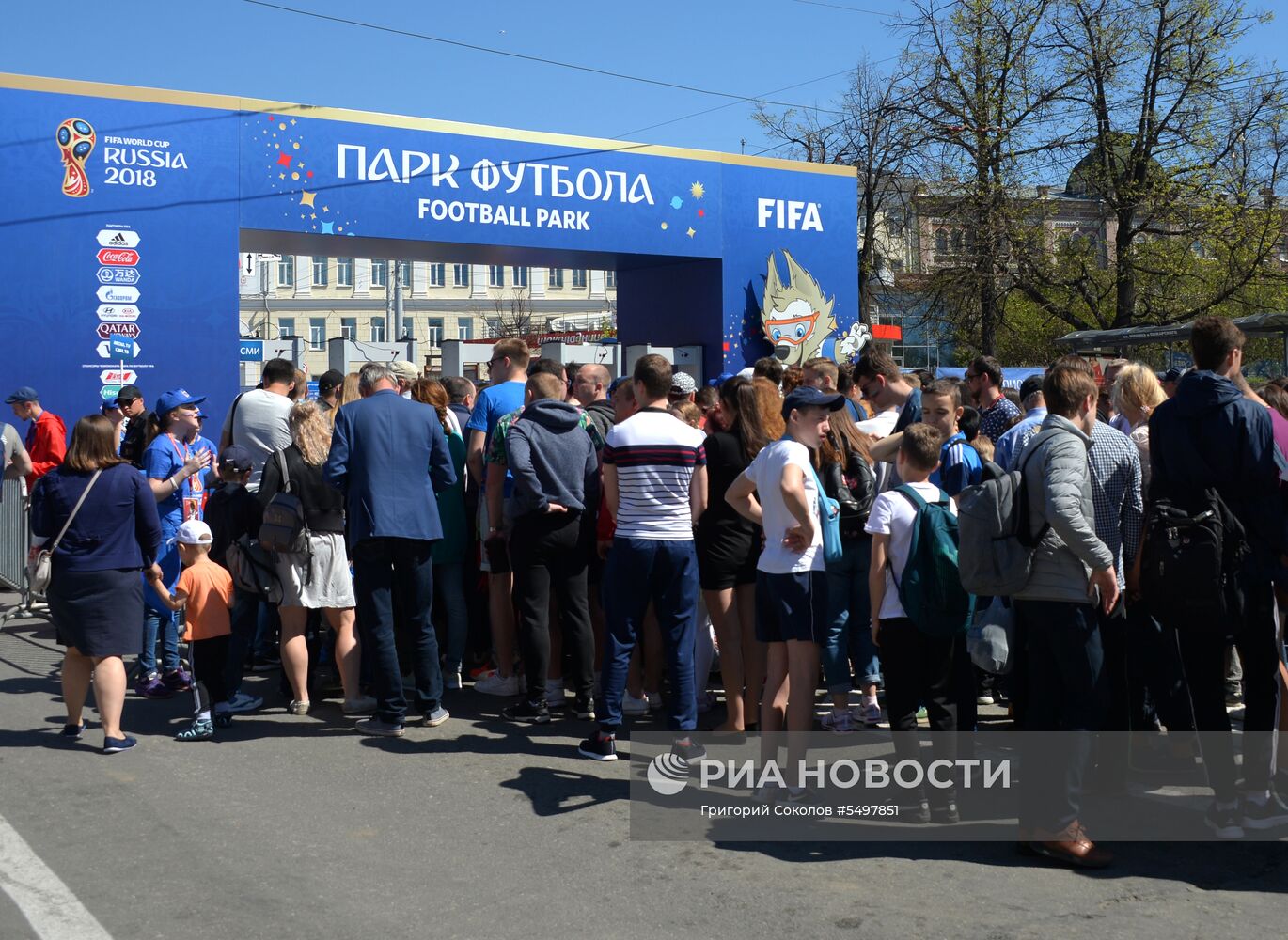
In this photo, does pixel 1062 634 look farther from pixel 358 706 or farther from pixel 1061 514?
pixel 358 706

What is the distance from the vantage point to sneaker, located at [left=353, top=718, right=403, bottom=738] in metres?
6.90

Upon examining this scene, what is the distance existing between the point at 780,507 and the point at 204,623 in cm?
318

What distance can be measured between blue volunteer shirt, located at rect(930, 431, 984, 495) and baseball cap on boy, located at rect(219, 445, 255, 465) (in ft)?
12.7

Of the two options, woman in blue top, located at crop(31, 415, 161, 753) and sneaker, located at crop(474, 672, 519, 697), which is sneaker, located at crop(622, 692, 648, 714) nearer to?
sneaker, located at crop(474, 672, 519, 697)

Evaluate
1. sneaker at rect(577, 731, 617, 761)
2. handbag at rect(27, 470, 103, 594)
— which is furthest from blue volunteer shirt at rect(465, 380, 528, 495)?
→ handbag at rect(27, 470, 103, 594)

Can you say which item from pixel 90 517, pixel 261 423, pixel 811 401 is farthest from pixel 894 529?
pixel 261 423

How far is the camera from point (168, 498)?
809cm

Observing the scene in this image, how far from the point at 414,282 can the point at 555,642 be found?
72514mm

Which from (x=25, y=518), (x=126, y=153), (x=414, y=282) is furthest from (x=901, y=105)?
(x=414, y=282)

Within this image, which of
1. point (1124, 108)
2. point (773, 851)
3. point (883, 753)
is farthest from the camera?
point (1124, 108)

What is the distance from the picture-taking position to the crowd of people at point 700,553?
508 cm

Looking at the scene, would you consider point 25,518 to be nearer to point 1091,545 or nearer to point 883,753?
point 883,753

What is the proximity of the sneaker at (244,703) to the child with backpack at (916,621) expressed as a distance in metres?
3.88

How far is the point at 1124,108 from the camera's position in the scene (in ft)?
96.9
